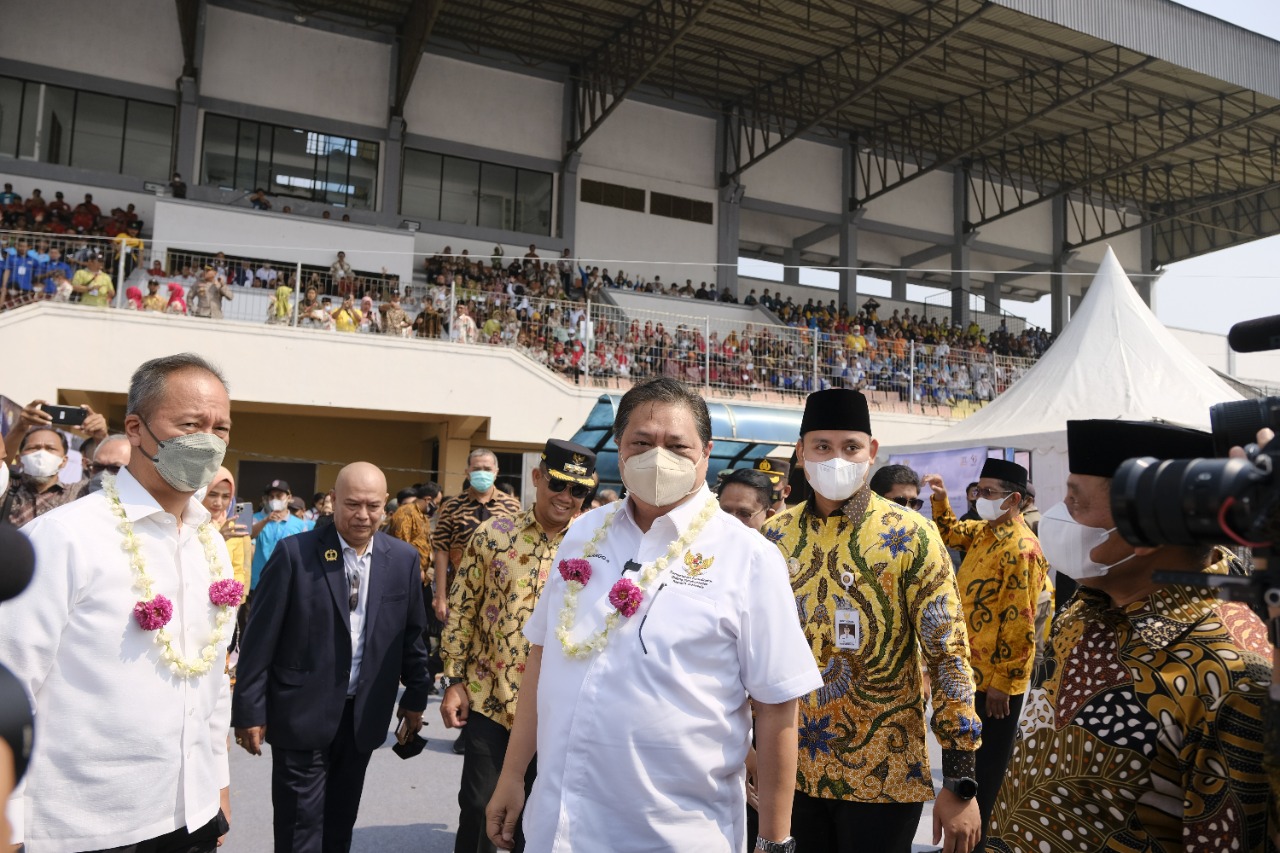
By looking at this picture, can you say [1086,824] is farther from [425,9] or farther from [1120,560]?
[425,9]

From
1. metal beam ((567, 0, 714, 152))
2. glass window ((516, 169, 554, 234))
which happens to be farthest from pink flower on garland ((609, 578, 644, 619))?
glass window ((516, 169, 554, 234))

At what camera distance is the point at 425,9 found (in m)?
21.5

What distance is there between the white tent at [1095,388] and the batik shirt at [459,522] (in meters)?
7.04

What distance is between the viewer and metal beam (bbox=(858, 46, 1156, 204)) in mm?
24062

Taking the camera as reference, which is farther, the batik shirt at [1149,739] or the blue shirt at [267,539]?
the blue shirt at [267,539]

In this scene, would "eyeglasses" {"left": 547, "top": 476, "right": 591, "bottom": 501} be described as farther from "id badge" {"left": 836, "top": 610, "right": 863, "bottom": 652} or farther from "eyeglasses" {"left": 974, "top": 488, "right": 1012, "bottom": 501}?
"eyeglasses" {"left": 974, "top": 488, "right": 1012, "bottom": 501}

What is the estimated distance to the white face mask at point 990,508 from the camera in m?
4.86

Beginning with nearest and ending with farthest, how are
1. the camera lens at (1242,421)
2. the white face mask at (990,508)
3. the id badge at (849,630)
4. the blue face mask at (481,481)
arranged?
the camera lens at (1242,421)
the id badge at (849,630)
the white face mask at (990,508)
the blue face mask at (481,481)

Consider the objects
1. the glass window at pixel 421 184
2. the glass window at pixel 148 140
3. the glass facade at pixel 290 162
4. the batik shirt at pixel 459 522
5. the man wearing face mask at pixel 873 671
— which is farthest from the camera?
the glass window at pixel 421 184

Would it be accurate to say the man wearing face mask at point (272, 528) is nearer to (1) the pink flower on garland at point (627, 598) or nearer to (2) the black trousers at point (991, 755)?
(2) the black trousers at point (991, 755)

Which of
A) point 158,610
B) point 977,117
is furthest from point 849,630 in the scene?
point 977,117

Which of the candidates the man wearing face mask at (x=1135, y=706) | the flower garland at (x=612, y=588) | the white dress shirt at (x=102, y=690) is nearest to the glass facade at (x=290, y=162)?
the white dress shirt at (x=102, y=690)

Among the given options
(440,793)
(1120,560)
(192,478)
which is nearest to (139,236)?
(440,793)

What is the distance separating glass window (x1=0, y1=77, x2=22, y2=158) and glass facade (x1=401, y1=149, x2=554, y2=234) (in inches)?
323
